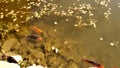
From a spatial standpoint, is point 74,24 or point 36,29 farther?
point 74,24

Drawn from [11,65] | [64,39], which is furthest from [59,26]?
[11,65]

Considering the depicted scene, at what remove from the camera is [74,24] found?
33.5ft

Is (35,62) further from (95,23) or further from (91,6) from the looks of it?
(91,6)

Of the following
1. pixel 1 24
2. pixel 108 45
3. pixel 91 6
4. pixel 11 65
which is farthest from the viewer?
pixel 91 6

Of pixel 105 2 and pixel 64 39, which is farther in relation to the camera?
pixel 105 2

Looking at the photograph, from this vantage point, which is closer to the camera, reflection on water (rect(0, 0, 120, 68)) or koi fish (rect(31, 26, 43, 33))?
reflection on water (rect(0, 0, 120, 68))

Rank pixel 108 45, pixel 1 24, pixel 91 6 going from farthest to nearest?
pixel 91 6 < pixel 1 24 < pixel 108 45

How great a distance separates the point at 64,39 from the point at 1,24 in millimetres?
2497

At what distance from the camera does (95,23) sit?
33.6ft

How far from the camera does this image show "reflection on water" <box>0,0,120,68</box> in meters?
8.91

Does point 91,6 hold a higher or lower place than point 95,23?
higher

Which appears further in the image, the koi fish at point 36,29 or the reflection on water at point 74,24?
the koi fish at point 36,29

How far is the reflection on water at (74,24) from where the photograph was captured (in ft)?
29.2

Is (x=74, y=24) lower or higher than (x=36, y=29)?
higher
